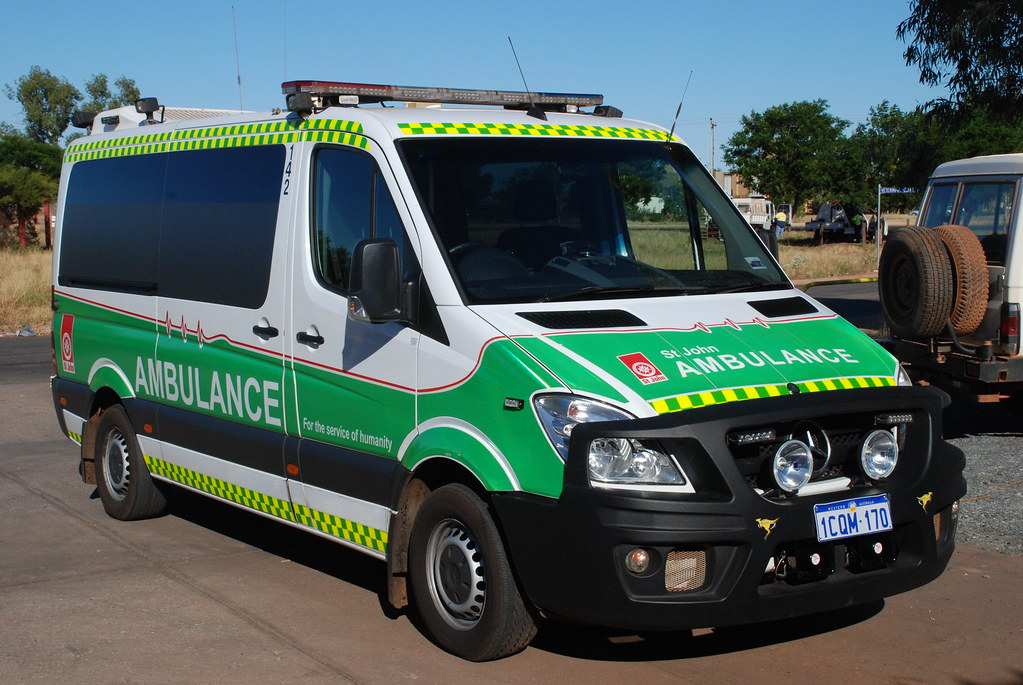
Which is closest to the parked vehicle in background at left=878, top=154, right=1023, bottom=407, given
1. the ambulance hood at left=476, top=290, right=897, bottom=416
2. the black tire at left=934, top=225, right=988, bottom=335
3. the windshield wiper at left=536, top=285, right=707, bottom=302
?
the black tire at left=934, top=225, right=988, bottom=335

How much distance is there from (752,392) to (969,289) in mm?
5330

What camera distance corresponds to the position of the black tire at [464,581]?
190 inches

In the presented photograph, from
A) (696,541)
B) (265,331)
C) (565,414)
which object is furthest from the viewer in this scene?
(265,331)

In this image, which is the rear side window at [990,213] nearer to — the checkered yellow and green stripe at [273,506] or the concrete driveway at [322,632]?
the concrete driveway at [322,632]

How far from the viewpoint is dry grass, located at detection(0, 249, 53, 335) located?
2255cm

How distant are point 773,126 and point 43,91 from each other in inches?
1857

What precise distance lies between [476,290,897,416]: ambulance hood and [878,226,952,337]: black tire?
4.24 meters

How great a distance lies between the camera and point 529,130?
5.95m

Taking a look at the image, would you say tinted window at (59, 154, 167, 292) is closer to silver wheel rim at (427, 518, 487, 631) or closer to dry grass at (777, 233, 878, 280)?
silver wheel rim at (427, 518, 487, 631)

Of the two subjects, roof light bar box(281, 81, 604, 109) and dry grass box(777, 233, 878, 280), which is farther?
dry grass box(777, 233, 878, 280)

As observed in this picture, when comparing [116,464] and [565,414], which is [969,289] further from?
[116,464]

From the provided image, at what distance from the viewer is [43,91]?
78875 mm

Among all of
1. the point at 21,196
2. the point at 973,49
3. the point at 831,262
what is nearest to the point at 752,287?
the point at 973,49

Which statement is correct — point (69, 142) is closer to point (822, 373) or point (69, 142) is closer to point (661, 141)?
point (661, 141)
